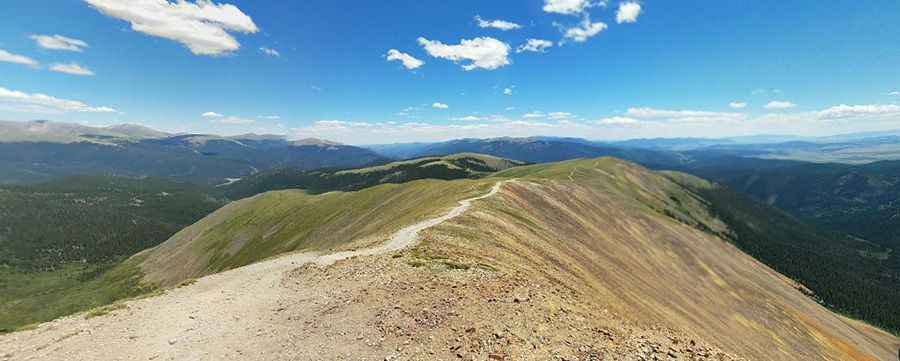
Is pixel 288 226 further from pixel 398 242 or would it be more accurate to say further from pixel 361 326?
pixel 361 326

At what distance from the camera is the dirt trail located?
2261 centimetres

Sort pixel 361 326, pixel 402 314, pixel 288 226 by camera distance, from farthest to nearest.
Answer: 1. pixel 288 226
2. pixel 402 314
3. pixel 361 326

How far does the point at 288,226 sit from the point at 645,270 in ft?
342

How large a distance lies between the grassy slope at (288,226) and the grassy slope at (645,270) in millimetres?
14458

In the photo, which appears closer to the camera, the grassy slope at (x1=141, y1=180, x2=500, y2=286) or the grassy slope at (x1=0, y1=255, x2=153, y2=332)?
the grassy slope at (x1=141, y1=180, x2=500, y2=286)

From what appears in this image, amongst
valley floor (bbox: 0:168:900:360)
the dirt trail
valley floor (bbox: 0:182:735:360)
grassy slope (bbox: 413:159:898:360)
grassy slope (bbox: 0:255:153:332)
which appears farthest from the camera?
grassy slope (bbox: 0:255:153:332)

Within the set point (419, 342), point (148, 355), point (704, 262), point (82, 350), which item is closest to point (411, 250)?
point (419, 342)

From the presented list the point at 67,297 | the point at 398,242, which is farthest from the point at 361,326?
the point at 67,297

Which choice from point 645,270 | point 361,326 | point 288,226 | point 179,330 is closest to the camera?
point 361,326

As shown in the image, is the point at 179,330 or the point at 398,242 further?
the point at 398,242

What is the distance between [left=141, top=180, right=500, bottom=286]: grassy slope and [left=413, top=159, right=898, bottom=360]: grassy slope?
14458mm

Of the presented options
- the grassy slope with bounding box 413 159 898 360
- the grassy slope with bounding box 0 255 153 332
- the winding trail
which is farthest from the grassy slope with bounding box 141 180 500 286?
the grassy slope with bounding box 413 159 898 360

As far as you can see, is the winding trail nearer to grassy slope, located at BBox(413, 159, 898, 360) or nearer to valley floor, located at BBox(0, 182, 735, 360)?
grassy slope, located at BBox(413, 159, 898, 360)

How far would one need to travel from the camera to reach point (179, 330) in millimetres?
25922
